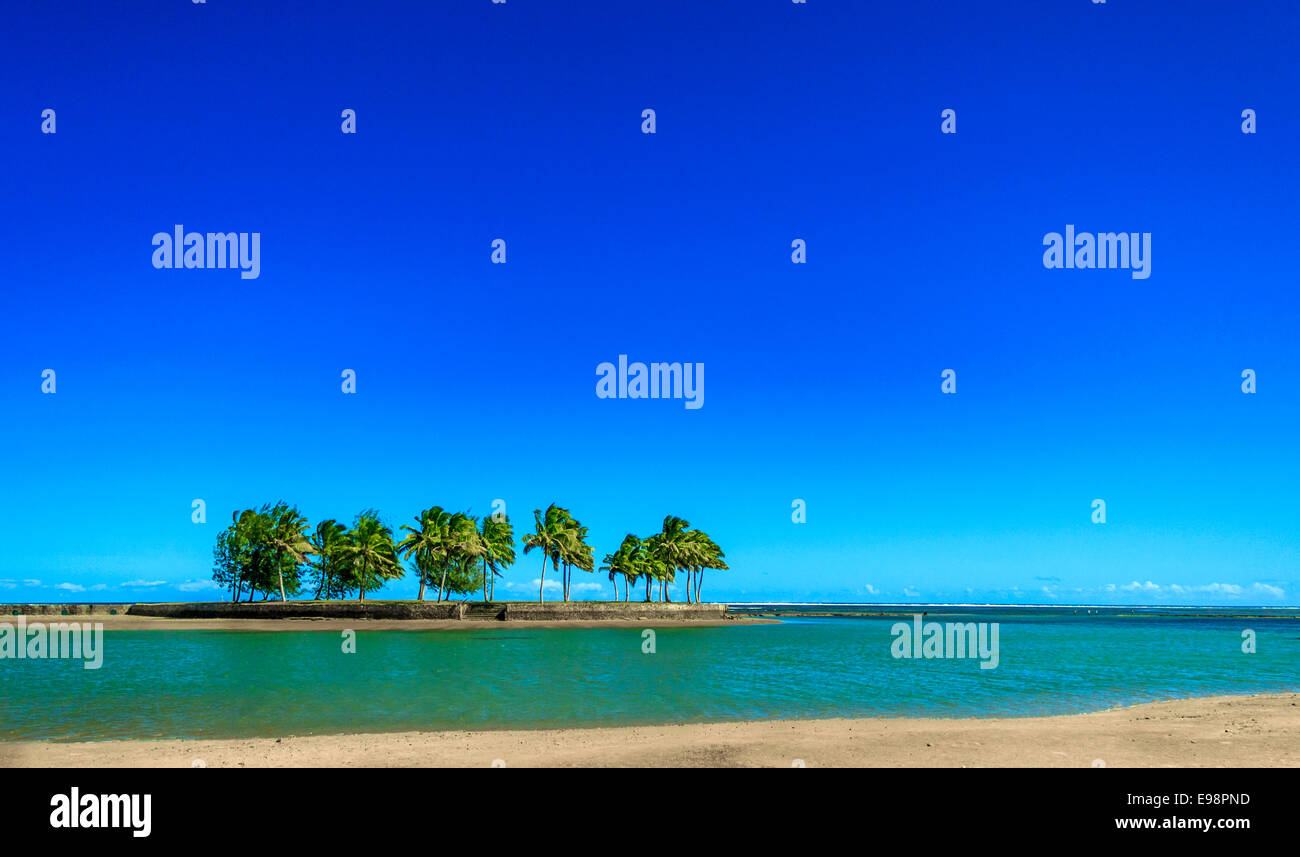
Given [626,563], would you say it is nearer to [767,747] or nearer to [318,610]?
[318,610]

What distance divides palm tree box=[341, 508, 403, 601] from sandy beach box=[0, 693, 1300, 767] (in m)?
86.0

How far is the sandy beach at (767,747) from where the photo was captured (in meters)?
15.4

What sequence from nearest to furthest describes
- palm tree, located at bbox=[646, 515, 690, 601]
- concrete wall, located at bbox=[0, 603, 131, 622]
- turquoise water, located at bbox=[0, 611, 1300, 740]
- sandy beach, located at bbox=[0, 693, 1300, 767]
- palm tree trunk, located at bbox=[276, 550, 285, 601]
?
sandy beach, located at bbox=[0, 693, 1300, 767] → turquoise water, located at bbox=[0, 611, 1300, 740] → concrete wall, located at bbox=[0, 603, 131, 622] → palm tree trunk, located at bbox=[276, 550, 285, 601] → palm tree, located at bbox=[646, 515, 690, 601]

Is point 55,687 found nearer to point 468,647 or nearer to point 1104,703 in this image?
point 468,647

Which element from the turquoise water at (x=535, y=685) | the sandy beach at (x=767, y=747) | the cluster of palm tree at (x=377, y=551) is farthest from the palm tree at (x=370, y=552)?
the sandy beach at (x=767, y=747)

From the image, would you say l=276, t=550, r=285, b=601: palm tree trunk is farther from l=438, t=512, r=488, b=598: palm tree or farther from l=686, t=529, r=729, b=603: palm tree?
l=686, t=529, r=729, b=603: palm tree

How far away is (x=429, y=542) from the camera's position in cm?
9988

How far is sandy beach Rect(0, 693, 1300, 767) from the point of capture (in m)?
15.4

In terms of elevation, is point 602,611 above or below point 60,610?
below

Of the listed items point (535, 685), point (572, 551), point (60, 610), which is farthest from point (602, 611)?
point (535, 685)

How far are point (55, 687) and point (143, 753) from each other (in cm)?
1819

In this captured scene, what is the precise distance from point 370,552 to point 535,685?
249ft

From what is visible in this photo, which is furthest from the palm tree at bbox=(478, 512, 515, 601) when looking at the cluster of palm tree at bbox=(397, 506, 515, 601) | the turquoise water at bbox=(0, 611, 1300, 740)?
the turquoise water at bbox=(0, 611, 1300, 740)
